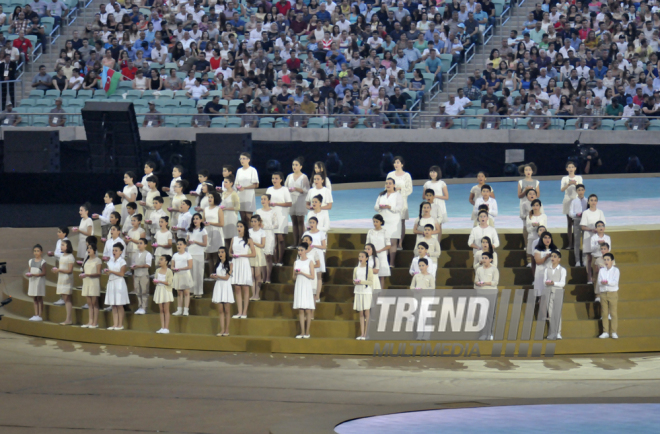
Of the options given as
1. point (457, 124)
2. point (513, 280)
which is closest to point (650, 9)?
point (457, 124)

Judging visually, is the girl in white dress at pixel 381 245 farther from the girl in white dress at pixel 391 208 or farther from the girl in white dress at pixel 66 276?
the girl in white dress at pixel 66 276

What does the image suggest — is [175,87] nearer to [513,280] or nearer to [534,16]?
[534,16]

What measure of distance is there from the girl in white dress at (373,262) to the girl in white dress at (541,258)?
2.25 metres

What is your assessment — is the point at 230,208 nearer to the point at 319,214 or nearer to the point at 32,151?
the point at 319,214

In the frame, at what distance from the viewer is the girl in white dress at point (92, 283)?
15.1 m

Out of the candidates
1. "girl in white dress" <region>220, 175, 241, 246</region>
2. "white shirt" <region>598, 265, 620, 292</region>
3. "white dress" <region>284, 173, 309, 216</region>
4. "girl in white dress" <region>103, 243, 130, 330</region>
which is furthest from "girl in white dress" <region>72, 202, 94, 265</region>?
"white shirt" <region>598, 265, 620, 292</region>

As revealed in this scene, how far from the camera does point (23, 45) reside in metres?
28.1

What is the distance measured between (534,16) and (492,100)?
4596 mm

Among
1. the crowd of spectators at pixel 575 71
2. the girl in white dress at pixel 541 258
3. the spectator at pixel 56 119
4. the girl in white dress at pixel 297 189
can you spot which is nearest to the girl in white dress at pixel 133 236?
the girl in white dress at pixel 297 189

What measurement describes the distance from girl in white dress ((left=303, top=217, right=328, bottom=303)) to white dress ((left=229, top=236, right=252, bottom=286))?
921 millimetres

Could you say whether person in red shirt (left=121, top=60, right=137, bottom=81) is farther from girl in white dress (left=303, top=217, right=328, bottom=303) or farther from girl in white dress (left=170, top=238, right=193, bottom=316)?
girl in white dress (left=303, top=217, right=328, bottom=303)

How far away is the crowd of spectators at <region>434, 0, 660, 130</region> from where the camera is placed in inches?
923

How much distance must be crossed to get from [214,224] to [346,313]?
2.48 meters

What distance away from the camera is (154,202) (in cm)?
1573
